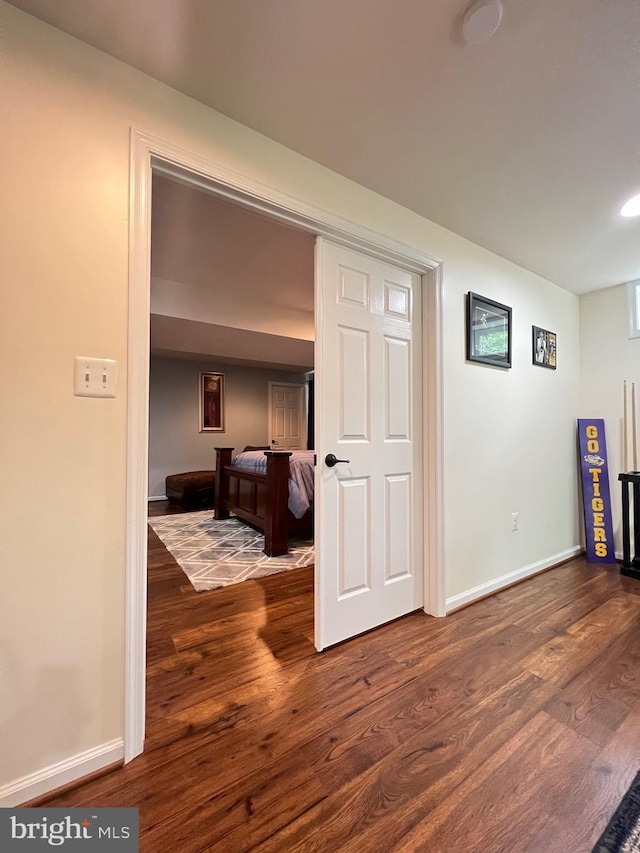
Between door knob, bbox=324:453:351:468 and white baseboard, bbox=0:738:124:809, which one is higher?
door knob, bbox=324:453:351:468

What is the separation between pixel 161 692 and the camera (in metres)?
1.44

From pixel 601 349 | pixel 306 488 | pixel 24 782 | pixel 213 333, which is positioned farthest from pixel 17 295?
pixel 601 349

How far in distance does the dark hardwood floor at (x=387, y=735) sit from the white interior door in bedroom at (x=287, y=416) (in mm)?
4939

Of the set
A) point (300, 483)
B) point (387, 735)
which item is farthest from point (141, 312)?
point (300, 483)

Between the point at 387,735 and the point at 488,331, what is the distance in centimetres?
225

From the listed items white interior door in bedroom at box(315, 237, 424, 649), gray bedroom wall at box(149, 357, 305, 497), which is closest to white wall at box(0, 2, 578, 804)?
white interior door in bedroom at box(315, 237, 424, 649)

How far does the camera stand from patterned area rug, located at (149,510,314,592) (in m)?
2.66

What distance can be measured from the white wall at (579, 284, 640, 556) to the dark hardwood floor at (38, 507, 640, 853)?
4.82ft

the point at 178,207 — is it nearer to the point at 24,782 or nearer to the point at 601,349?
the point at 24,782

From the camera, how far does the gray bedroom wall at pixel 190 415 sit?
5789mm

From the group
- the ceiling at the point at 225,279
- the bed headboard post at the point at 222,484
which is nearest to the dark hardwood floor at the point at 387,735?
the ceiling at the point at 225,279

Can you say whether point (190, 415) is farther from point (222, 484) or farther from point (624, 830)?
point (624, 830)

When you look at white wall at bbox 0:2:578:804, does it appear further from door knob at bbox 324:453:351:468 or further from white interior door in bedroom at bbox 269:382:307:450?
white interior door in bedroom at bbox 269:382:307:450

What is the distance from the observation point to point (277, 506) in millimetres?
3150
